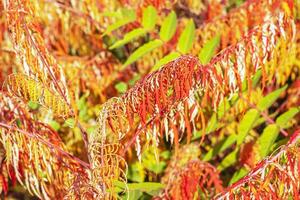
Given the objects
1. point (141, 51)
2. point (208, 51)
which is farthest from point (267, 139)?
point (141, 51)

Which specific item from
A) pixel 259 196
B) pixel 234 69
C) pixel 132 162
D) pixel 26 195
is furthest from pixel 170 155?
pixel 259 196

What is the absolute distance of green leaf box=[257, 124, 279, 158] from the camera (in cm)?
192

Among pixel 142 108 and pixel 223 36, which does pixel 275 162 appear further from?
pixel 223 36

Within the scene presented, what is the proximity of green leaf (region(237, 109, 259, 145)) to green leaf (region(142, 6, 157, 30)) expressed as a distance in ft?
1.23

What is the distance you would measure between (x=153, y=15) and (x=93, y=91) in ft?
1.62

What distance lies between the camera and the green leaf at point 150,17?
2.17 metres

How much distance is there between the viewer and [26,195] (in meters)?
2.77

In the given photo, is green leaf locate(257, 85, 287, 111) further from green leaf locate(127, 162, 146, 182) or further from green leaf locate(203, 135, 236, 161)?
green leaf locate(127, 162, 146, 182)

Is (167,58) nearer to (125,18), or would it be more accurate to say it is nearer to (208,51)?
(208,51)

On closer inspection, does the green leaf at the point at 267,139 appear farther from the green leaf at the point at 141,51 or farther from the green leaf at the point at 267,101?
the green leaf at the point at 141,51

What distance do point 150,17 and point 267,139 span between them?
0.50 metres

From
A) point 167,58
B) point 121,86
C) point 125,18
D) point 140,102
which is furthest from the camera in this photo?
point 121,86

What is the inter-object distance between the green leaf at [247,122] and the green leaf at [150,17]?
38cm

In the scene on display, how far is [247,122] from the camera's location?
1.98 m
